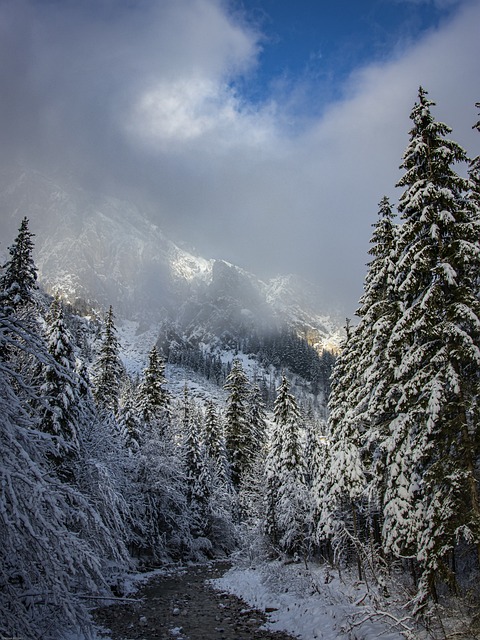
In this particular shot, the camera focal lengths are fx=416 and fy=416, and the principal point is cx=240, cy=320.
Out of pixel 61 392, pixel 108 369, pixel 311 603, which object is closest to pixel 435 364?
pixel 311 603

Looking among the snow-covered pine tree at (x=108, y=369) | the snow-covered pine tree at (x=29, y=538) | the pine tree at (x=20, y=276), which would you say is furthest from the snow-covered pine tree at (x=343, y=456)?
the snow-covered pine tree at (x=108, y=369)

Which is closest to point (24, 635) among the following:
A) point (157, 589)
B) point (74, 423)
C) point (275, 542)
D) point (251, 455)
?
point (74, 423)

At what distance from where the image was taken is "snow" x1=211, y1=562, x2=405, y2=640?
40.0 ft

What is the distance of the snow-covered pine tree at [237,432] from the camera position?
4812 centimetres

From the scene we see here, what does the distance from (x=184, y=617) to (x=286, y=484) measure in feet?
42.8

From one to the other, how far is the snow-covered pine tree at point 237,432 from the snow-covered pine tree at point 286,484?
14391 millimetres

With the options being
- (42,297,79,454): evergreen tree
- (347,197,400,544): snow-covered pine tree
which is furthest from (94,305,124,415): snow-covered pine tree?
(347,197,400,544): snow-covered pine tree

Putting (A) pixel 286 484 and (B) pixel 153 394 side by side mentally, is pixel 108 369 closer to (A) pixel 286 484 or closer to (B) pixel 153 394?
(B) pixel 153 394

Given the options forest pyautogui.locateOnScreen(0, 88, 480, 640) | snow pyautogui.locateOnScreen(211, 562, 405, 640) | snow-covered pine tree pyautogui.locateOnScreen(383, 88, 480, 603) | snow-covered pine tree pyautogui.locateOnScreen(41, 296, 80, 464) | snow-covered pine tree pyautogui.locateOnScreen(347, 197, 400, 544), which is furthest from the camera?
snow-covered pine tree pyautogui.locateOnScreen(41, 296, 80, 464)

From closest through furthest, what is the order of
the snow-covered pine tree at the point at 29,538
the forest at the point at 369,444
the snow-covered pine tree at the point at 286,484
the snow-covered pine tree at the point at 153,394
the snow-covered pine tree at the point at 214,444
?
the snow-covered pine tree at the point at 29,538
the forest at the point at 369,444
the snow-covered pine tree at the point at 286,484
the snow-covered pine tree at the point at 153,394
the snow-covered pine tree at the point at 214,444

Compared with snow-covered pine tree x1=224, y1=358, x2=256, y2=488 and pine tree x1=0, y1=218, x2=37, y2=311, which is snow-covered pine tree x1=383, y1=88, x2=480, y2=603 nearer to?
pine tree x1=0, y1=218, x2=37, y2=311

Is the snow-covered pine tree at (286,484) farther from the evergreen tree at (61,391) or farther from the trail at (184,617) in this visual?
the evergreen tree at (61,391)

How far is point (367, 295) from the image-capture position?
816 inches

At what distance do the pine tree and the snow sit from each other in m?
17.8
